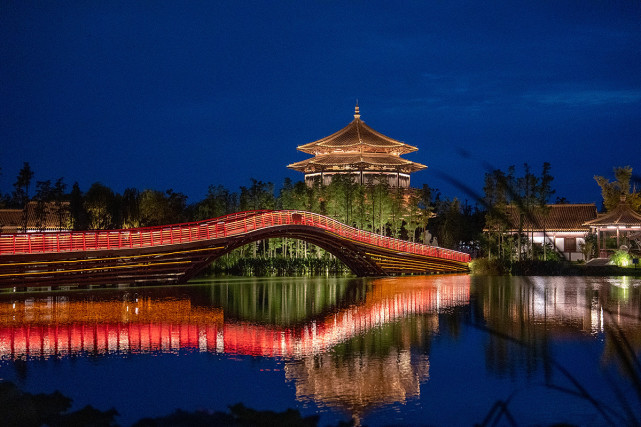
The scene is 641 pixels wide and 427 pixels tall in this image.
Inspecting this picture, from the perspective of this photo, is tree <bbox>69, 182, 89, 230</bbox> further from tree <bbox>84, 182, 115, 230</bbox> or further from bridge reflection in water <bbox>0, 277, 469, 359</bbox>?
bridge reflection in water <bbox>0, 277, 469, 359</bbox>

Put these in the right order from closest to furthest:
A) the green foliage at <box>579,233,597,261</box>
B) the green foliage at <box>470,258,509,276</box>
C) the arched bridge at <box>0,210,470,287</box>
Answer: the arched bridge at <box>0,210,470,287</box> → the green foliage at <box>470,258,509,276</box> → the green foliage at <box>579,233,597,261</box>

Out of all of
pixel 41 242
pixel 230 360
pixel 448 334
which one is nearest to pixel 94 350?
pixel 230 360

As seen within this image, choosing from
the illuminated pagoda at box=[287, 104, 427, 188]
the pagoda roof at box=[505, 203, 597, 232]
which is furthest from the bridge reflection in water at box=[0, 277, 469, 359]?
the illuminated pagoda at box=[287, 104, 427, 188]

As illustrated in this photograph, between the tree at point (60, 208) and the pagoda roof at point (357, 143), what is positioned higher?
the pagoda roof at point (357, 143)

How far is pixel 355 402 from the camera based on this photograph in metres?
9.91

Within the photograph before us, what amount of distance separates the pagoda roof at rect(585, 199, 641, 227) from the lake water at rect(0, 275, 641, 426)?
27899 mm

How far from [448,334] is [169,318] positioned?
24.7 feet

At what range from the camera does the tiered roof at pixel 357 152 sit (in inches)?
2584

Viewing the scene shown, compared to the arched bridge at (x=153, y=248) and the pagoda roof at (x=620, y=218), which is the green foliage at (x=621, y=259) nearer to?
the pagoda roof at (x=620, y=218)

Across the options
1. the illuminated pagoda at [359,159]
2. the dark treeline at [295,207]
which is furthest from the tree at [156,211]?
the illuminated pagoda at [359,159]

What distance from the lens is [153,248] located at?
30.0 m

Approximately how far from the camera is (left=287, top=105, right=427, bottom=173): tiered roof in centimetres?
6562

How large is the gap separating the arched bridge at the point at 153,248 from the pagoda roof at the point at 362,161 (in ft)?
75.4

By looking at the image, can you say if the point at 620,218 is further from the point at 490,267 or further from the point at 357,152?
the point at 357,152
